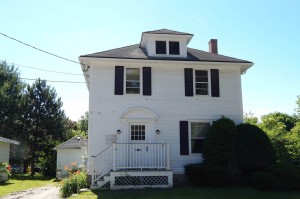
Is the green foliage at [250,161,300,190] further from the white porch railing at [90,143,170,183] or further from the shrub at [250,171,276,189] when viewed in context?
the white porch railing at [90,143,170,183]

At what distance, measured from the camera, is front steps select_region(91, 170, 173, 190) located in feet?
46.1

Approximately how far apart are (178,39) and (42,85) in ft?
81.6

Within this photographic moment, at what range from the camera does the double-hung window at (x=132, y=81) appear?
1644 centimetres

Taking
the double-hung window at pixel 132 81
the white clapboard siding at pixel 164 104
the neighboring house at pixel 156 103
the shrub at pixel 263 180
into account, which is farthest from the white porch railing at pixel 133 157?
the shrub at pixel 263 180

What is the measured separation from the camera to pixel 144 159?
595 inches

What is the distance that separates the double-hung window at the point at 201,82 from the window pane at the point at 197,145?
Answer: 2.61 metres

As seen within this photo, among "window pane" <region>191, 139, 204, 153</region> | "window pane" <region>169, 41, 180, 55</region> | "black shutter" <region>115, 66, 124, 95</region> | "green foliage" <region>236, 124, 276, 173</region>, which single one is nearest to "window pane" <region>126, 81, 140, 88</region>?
"black shutter" <region>115, 66, 124, 95</region>

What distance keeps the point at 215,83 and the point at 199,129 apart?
8.86ft

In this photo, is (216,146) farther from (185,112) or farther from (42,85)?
(42,85)

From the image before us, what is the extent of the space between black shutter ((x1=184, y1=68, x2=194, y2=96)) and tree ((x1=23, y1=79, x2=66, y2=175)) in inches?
962

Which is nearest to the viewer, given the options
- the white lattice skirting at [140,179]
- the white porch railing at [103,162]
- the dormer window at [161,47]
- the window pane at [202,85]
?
the white lattice skirting at [140,179]

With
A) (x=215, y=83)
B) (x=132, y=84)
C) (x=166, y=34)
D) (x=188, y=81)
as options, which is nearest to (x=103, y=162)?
(x=132, y=84)

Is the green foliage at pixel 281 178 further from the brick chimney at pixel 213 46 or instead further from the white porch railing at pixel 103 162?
the brick chimney at pixel 213 46

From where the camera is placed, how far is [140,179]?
14414 mm
